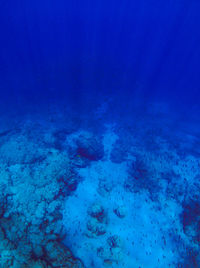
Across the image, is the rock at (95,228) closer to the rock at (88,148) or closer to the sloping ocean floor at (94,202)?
the sloping ocean floor at (94,202)

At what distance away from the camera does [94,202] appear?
27.4 ft

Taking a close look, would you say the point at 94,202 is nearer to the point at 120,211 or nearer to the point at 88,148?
the point at 120,211

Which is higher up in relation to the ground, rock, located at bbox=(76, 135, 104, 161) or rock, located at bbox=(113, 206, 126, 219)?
rock, located at bbox=(76, 135, 104, 161)

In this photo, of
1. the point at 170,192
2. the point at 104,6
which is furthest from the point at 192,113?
the point at 104,6

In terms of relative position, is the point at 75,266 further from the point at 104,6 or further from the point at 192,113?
the point at 104,6

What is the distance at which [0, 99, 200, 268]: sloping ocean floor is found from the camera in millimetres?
6461

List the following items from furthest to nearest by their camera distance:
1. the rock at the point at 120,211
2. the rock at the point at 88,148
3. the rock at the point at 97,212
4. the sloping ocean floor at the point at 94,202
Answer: the rock at the point at 88,148 → the rock at the point at 120,211 → the rock at the point at 97,212 → the sloping ocean floor at the point at 94,202

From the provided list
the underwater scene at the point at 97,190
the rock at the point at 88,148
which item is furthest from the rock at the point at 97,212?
the rock at the point at 88,148

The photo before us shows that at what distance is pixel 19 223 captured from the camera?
21.4 feet

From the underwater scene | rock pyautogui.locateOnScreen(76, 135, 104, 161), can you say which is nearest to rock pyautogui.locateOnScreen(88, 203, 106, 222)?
the underwater scene

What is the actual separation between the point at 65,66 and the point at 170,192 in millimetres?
26111

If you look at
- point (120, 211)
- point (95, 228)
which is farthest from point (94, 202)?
point (120, 211)

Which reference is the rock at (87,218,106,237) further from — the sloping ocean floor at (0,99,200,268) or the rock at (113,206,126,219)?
the rock at (113,206,126,219)

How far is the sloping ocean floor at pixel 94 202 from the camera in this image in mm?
6461
